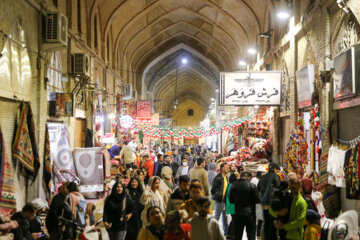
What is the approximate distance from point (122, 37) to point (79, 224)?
51.0 ft

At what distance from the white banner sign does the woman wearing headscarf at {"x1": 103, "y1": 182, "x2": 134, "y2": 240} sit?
20.1 feet

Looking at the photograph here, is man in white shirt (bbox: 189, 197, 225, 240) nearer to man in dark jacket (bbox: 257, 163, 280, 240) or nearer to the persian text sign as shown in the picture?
man in dark jacket (bbox: 257, 163, 280, 240)

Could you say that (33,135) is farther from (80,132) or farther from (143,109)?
(143,109)

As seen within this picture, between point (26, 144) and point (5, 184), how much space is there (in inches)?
46.5

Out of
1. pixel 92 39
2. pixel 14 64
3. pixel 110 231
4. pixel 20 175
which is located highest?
pixel 92 39

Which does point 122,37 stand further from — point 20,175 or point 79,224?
point 79,224

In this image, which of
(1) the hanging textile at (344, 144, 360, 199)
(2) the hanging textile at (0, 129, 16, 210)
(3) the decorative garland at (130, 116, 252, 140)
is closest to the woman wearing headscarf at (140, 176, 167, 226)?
(2) the hanging textile at (0, 129, 16, 210)

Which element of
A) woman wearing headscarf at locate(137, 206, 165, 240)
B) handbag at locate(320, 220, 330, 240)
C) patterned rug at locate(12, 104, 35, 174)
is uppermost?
patterned rug at locate(12, 104, 35, 174)

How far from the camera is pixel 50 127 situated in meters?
8.78

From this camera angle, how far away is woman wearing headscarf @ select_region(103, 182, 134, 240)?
489 cm

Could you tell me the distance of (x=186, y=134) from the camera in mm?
17453

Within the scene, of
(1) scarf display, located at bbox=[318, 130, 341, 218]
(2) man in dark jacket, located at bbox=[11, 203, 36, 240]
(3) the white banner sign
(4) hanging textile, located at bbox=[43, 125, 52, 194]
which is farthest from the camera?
(3) the white banner sign

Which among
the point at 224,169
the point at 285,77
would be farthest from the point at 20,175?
the point at 285,77

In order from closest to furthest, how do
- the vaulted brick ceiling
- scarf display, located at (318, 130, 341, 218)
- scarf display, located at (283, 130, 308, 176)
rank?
1. scarf display, located at (318, 130, 341, 218)
2. scarf display, located at (283, 130, 308, 176)
3. the vaulted brick ceiling
